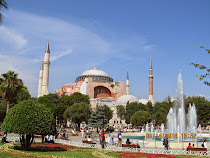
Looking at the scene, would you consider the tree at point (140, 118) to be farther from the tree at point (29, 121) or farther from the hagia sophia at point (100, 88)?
the tree at point (29, 121)

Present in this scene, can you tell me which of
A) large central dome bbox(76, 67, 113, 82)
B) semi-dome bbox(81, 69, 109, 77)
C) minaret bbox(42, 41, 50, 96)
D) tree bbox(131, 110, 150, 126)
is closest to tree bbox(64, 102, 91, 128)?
tree bbox(131, 110, 150, 126)

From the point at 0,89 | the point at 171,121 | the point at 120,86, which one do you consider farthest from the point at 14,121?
the point at 120,86

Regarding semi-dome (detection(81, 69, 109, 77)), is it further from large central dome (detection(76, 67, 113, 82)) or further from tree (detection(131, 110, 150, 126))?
tree (detection(131, 110, 150, 126))

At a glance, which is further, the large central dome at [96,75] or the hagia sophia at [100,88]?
the large central dome at [96,75]

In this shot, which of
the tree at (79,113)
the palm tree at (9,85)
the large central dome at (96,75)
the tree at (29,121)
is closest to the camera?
the tree at (29,121)

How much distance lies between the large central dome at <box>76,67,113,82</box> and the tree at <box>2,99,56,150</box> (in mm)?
53982

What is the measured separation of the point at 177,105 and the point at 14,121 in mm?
21874

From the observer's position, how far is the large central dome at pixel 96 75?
64850 mm

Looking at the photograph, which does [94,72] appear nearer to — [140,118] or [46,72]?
[46,72]

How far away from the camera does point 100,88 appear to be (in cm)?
6234

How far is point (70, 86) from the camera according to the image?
213 ft

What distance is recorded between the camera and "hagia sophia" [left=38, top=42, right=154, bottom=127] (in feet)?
173

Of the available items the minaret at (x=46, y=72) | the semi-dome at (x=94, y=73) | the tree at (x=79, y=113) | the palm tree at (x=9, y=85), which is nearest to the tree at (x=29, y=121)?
the palm tree at (x=9, y=85)

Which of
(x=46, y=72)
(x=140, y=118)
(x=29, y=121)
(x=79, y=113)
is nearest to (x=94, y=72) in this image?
(x=46, y=72)
